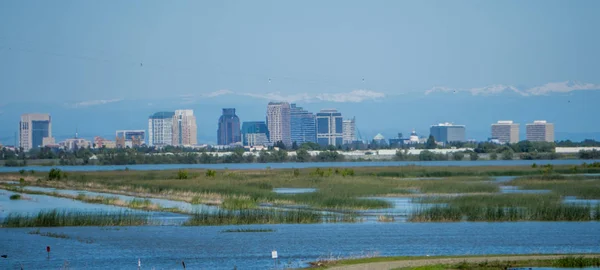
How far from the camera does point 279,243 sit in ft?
127

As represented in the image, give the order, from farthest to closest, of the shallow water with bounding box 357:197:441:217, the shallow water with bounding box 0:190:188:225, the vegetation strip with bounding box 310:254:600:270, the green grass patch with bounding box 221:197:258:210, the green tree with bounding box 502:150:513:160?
the green tree with bounding box 502:150:513:160
the green grass patch with bounding box 221:197:258:210
the shallow water with bounding box 357:197:441:217
the shallow water with bounding box 0:190:188:225
the vegetation strip with bounding box 310:254:600:270

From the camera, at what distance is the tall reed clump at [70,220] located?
46375mm

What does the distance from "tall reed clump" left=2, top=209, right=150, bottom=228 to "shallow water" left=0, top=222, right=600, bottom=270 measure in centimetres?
149

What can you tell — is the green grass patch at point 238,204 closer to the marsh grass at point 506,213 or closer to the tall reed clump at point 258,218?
the tall reed clump at point 258,218

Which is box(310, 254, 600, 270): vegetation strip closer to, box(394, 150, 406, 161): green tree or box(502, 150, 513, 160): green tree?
box(502, 150, 513, 160): green tree

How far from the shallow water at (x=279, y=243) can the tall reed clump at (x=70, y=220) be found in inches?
58.5

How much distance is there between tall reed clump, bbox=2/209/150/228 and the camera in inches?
1826

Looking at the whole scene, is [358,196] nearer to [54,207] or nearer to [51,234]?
[54,207]

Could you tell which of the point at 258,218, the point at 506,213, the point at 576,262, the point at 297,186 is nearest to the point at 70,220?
the point at 258,218

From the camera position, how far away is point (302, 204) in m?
57.3

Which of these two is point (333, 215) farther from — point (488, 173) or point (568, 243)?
point (488, 173)

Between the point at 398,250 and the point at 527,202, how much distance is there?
61.5 feet

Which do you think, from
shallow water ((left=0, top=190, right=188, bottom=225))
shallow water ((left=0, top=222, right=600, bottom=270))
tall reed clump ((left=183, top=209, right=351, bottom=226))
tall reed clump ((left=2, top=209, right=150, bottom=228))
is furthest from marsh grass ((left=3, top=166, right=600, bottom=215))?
shallow water ((left=0, top=222, right=600, bottom=270))

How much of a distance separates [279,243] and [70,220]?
13.9m
